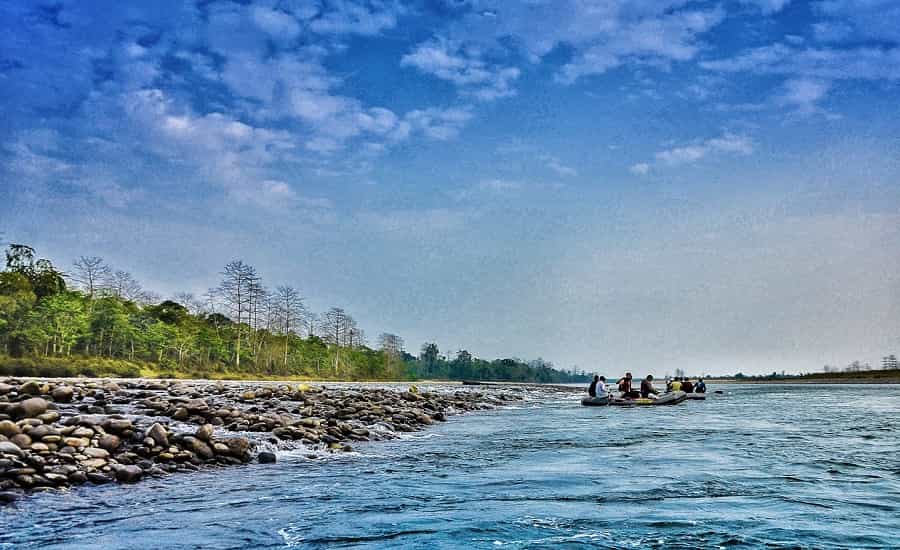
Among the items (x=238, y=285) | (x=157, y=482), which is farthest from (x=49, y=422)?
(x=238, y=285)

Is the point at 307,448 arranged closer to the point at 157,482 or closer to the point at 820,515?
the point at 157,482

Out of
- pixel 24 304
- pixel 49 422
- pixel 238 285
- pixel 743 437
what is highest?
pixel 238 285

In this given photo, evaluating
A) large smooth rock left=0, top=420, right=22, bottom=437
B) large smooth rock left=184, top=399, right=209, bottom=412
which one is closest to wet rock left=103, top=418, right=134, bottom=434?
large smooth rock left=0, top=420, right=22, bottom=437

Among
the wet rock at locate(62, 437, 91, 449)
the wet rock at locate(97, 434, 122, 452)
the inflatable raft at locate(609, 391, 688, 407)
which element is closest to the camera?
the wet rock at locate(62, 437, 91, 449)

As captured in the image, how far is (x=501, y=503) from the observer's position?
882cm

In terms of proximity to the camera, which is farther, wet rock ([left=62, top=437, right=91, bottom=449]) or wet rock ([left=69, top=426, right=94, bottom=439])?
wet rock ([left=69, top=426, right=94, bottom=439])

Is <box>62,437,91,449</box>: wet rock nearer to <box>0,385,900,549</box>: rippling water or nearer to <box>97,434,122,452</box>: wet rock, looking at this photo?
<box>97,434,122,452</box>: wet rock

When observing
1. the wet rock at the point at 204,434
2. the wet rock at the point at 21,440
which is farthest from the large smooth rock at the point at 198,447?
the wet rock at the point at 21,440

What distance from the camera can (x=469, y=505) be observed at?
866 centimetres

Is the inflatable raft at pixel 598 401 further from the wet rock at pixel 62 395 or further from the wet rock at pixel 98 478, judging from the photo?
the wet rock at pixel 98 478

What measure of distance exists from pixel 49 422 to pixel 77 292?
74454 millimetres

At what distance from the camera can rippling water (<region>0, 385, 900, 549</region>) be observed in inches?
269

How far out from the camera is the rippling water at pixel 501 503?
684cm

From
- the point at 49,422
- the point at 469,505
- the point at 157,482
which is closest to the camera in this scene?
the point at 469,505
